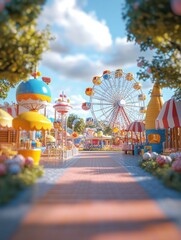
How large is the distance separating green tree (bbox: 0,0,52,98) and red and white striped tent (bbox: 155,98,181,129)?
8942 millimetres

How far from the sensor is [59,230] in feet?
11.8

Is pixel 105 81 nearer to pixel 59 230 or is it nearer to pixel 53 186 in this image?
pixel 53 186

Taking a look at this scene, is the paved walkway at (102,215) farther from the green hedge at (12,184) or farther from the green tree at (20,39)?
the green tree at (20,39)

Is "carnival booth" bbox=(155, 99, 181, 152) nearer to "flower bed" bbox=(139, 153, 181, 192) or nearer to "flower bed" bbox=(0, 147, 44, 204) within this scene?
"flower bed" bbox=(139, 153, 181, 192)

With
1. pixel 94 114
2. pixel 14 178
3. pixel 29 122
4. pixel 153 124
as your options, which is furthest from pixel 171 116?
pixel 94 114

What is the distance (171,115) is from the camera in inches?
555

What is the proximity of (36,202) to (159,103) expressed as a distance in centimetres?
1558

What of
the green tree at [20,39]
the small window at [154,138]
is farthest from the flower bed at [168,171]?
the small window at [154,138]

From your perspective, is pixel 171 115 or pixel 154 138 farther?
pixel 154 138

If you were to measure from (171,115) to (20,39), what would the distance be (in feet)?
32.2

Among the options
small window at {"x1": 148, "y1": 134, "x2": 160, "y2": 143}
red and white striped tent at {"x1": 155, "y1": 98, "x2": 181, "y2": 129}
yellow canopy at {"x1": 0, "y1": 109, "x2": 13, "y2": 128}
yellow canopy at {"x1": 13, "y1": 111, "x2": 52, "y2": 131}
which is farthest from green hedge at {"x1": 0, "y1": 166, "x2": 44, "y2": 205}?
small window at {"x1": 148, "y1": 134, "x2": 160, "y2": 143}

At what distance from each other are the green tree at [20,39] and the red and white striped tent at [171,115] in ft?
29.3

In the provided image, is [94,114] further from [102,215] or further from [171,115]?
[102,215]

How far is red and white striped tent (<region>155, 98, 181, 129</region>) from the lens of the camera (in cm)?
1391
